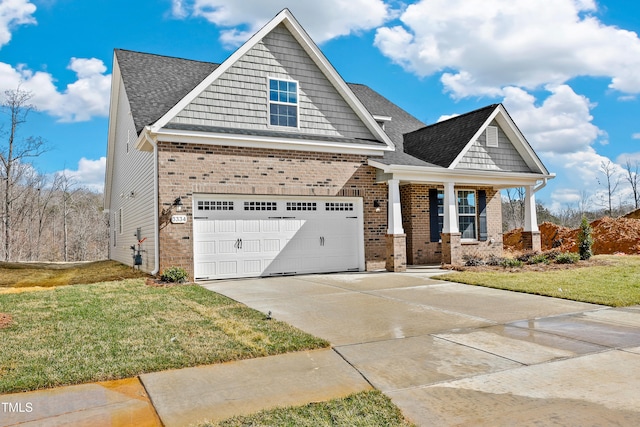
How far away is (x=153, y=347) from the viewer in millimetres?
5398

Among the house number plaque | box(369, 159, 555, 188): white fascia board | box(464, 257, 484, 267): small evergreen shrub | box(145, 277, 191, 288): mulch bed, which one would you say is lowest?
box(145, 277, 191, 288): mulch bed

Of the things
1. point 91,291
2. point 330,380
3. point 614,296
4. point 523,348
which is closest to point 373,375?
point 330,380

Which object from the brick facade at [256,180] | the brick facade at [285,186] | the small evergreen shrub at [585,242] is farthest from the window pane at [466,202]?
the brick facade at [256,180]

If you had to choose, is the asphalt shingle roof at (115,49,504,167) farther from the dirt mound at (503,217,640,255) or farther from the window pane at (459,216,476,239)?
the dirt mound at (503,217,640,255)

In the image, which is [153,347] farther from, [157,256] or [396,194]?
[396,194]

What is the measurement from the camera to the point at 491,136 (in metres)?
16.6

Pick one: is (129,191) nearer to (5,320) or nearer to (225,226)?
(225,226)

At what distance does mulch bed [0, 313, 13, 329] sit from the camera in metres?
6.67

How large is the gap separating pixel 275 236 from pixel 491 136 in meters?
9.08

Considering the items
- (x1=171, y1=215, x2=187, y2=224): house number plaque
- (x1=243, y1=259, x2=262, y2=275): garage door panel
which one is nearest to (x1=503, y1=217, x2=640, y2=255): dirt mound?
(x1=243, y1=259, x2=262, y2=275): garage door panel

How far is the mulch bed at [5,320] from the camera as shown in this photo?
6.67m

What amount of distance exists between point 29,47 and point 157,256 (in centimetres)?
1883

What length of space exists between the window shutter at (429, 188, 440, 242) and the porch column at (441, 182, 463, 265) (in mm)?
1423

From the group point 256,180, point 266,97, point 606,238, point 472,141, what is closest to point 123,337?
point 256,180
